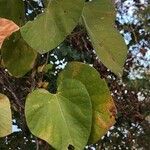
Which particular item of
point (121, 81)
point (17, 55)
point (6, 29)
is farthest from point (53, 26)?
point (121, 81)

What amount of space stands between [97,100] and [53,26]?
5.2 inches

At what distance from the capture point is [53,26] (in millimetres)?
625

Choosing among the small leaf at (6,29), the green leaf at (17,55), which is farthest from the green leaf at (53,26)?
the green leaf at (17,55)

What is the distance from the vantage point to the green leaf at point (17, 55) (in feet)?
2.52

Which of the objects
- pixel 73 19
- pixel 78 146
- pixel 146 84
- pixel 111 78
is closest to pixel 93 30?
pixel 73 19

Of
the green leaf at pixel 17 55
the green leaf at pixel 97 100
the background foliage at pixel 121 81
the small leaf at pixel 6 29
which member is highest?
the small leaf at pixel 6 29

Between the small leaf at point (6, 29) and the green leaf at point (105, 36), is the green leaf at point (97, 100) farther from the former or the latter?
the small leaf at point (6, 29)

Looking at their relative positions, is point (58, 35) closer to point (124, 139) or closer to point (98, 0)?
point (98, 0)

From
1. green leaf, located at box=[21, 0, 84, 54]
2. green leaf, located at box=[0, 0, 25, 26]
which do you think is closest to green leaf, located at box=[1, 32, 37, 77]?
green leaf, located at box=[0, 0, 25, 26]

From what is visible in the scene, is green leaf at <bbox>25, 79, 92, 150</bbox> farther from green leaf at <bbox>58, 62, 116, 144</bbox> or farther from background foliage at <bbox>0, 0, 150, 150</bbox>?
background foliage at <bbox>0, 0, 150, 150</bbox>

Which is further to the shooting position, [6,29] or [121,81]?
[121,81]

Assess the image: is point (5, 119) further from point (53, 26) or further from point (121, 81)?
point (121, 81)

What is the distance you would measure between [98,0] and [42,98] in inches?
7.1

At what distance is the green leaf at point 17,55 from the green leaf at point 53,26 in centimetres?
14
